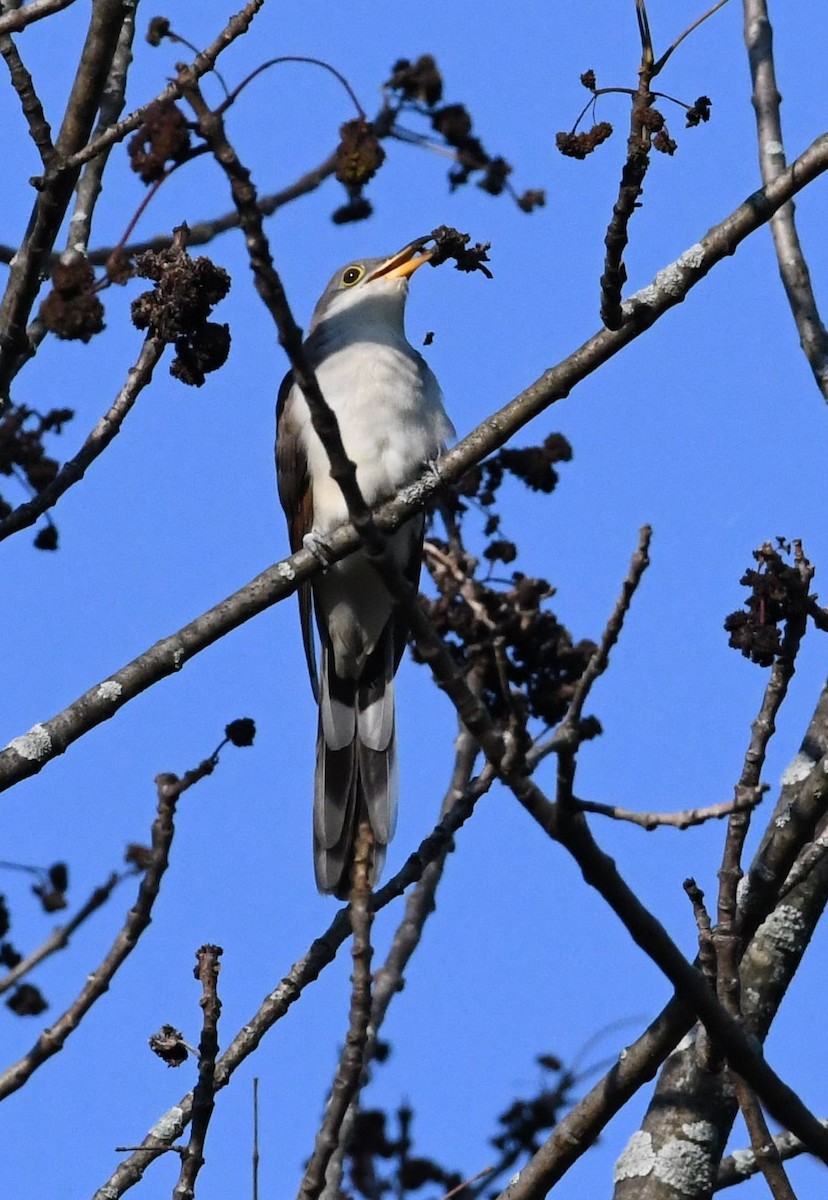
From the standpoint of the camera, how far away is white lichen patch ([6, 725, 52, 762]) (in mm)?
3895

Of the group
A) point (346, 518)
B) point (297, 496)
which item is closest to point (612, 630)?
point (346, 518)

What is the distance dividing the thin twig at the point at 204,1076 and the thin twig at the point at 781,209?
312 cm

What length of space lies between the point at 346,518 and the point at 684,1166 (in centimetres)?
287

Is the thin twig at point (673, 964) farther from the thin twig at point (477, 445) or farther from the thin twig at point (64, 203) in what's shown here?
the thin twig at point (64, 203)

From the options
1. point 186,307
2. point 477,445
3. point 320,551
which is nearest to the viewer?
point 186,307

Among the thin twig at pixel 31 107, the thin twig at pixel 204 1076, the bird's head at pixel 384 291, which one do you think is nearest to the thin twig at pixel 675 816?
the thin twig at pixel 204 1076

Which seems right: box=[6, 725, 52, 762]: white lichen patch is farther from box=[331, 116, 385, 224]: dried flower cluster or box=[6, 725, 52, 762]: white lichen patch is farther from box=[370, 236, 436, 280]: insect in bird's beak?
box=[370, 236, 436, 280]: insect in bird's beak

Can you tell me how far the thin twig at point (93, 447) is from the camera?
4172 millimetres

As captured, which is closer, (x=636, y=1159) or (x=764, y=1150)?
(x=764, y=1150)

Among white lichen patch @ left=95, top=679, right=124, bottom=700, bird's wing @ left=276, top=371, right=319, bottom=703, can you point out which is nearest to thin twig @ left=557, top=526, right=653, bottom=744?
white lichen patch @ left=95, top=679, right=124, bottom=700

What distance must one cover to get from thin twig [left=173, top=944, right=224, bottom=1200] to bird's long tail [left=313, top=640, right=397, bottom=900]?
2335mm

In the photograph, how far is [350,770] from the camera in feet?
21.0

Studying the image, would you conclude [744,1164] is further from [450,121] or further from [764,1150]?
[450,121]

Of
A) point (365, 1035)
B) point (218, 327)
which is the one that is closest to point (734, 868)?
point (365, 1035)
